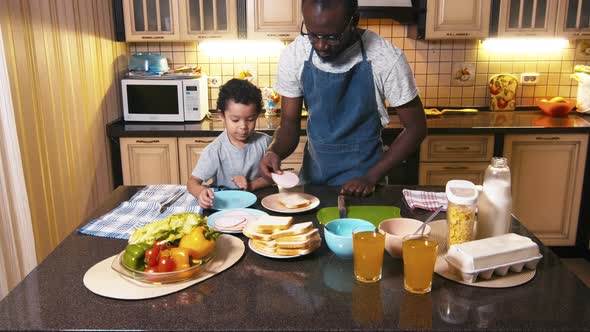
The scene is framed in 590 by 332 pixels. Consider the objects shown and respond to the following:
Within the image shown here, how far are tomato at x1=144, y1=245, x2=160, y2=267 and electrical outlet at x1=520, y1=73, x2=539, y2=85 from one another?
9.88 ft

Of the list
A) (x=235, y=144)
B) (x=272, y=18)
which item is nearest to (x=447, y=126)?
(x=272, y=18)

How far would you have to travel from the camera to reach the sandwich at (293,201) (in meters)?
1.50

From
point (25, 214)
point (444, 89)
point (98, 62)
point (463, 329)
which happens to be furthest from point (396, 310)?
point (444, 89)

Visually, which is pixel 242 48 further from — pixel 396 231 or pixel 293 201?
pixel 396 231

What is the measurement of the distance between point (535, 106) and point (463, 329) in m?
2.98

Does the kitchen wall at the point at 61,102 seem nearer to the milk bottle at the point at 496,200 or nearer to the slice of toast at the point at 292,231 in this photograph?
the slice of toast at the point at 292,231

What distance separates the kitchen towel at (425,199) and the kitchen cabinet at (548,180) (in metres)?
1.57

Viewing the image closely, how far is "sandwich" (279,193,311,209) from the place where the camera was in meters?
1.50

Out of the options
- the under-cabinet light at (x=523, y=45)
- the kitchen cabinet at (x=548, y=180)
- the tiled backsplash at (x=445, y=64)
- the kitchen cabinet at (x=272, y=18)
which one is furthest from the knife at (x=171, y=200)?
the under-cabinet light at (x=523, y=45)

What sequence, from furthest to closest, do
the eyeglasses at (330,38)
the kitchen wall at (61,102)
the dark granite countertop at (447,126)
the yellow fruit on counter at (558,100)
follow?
1. the yellow fruit on counter at (558,100)
2. the dark granite countertop at (447,126)
3. the kitchen wall at (61,102)
4. the eyeglasses at (330,38)

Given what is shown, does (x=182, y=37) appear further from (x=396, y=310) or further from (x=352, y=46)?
(x=396, y=310)

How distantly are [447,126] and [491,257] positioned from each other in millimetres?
1975

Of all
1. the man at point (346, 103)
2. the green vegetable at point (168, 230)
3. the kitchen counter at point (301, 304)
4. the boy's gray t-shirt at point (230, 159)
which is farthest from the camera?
the boy's gray t-shirt at point (230, 159)

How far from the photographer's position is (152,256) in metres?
1.08
